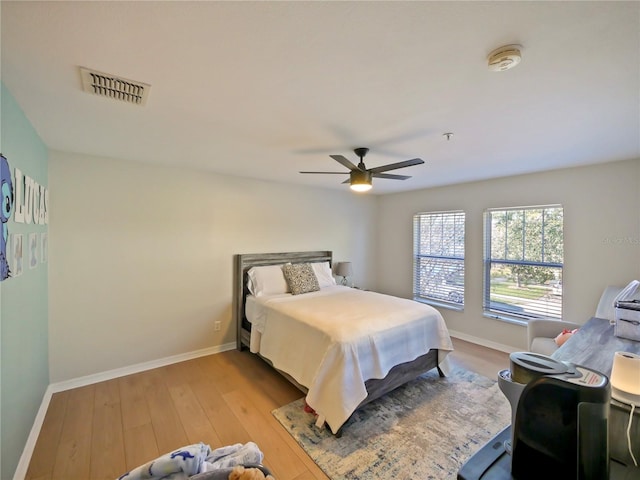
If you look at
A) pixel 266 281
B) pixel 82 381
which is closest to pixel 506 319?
pixel 266 281

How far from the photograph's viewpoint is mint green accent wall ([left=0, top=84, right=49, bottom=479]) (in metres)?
1.55

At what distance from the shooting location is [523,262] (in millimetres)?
3650

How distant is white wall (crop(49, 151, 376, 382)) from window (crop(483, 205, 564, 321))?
2.90m

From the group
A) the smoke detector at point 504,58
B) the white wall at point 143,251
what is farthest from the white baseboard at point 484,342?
the smoke detector at point 504,58

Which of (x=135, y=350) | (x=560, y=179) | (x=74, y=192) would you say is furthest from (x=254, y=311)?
(x=560, y=179)

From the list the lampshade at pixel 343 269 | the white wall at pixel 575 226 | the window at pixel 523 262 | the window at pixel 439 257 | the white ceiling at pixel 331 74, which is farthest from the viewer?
the lampshade at pixel 343 269

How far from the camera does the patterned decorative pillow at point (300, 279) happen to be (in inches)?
148

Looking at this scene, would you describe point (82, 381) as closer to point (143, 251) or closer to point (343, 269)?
point (143, 251)

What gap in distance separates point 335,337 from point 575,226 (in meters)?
3.06

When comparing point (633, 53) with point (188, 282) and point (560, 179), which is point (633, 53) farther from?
point (188, 282)

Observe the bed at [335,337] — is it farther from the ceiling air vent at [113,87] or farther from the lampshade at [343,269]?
the ceiling air vent at [113,87]

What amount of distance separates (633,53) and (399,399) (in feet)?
9.12

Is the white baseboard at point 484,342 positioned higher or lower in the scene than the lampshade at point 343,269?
lower

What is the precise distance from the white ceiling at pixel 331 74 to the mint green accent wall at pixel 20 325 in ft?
0.62
